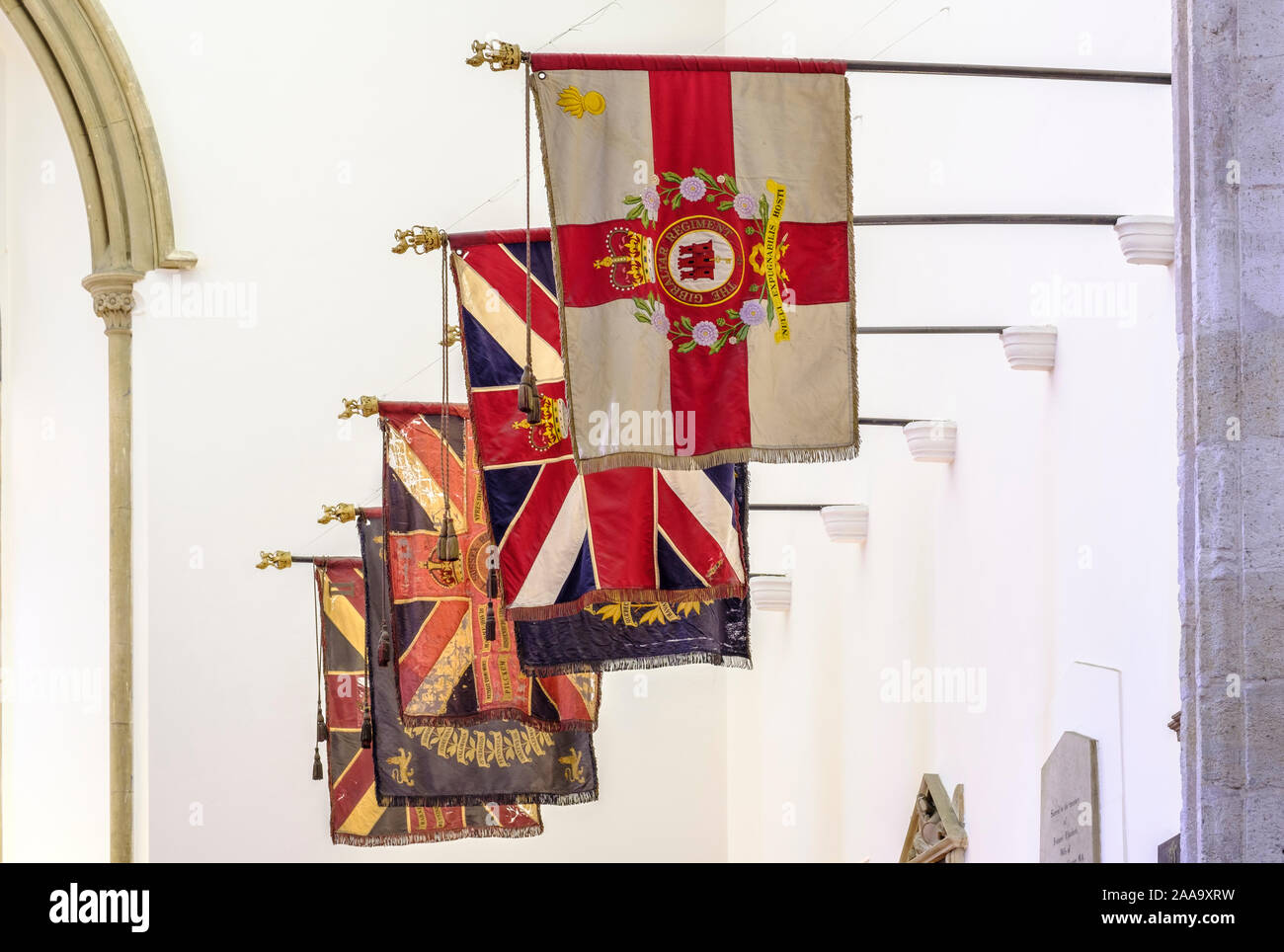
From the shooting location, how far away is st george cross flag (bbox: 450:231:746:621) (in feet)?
18.9

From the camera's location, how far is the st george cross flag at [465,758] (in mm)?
7859

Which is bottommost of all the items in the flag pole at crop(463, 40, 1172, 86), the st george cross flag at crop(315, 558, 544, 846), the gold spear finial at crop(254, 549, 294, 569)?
the st george cross flag at crop(315, 558, 544, 846)

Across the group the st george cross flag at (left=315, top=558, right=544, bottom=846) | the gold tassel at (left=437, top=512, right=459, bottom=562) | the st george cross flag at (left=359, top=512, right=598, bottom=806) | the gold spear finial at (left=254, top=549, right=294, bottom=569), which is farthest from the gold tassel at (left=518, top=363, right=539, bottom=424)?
the gold spear finial at (left=254, top=549, right=294, bottom=569)

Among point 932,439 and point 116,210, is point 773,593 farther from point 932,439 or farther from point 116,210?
point 116,210

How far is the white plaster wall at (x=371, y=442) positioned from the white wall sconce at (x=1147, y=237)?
4.70 ft

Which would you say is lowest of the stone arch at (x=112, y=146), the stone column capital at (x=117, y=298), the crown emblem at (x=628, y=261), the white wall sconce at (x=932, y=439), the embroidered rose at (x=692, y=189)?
the white wall sconce at (x=932, y=439)

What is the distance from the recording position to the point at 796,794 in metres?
9.87

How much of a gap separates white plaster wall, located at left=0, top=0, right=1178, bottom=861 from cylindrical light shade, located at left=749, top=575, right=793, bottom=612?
0.51 feet

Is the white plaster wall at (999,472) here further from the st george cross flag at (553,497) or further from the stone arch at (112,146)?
the stone arch at (112,146)

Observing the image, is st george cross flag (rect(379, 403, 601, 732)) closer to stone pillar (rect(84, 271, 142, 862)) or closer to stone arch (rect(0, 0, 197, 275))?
stone pillar (rect(84, 271, 142, 862))

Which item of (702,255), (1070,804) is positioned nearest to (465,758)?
(1070,804)

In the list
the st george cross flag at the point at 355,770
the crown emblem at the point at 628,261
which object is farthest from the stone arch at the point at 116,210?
the crown emblem at the point at 628,261
